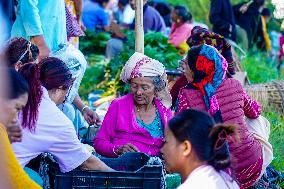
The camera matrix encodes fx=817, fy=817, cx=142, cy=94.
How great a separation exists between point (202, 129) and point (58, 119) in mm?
1041

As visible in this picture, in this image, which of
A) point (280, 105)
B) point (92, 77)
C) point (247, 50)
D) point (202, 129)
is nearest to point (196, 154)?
point (202, 129)

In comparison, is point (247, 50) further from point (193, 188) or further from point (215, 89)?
point (193, 188)

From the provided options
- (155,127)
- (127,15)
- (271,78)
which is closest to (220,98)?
Result: (155,127)

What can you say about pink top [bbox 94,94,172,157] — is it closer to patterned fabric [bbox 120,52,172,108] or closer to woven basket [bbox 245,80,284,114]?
patterned fabric [bbox 120,52,172,108]

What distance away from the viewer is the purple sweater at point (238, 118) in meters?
5.81

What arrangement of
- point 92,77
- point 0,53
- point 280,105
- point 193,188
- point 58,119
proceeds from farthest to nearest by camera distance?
point 92,77 < point 280,105 < point 0,53 < point 58,119 < point 193,188

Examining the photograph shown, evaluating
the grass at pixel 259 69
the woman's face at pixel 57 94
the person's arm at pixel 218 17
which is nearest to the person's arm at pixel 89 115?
the woman's face at pixel 57 94

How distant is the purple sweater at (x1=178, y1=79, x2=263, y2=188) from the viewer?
581cm

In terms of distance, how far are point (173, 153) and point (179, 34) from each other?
25.1ft

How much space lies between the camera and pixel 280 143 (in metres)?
7.99

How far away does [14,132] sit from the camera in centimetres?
441

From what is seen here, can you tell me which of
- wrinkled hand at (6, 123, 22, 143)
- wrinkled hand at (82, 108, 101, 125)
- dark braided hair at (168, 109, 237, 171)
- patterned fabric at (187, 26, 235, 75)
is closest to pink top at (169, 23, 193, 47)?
patterned fabric at (187, 26, 235, 75)

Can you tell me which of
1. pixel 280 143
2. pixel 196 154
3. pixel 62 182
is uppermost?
pixel 196 154

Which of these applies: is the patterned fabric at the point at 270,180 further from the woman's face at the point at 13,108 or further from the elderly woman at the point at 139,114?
the woman's face at the point at 13,108
